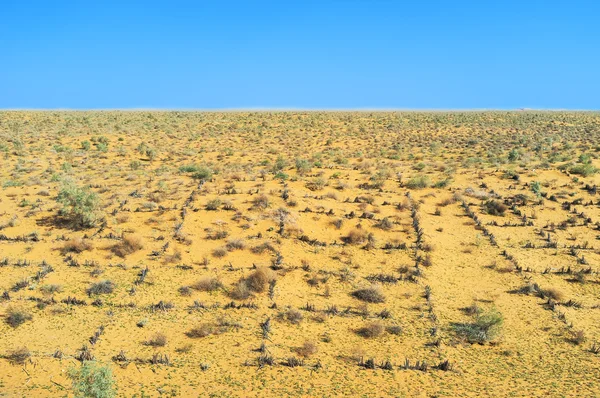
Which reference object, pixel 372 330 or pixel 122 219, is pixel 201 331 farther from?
pixel 122 219

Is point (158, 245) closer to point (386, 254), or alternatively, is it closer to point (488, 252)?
point (386, 254)

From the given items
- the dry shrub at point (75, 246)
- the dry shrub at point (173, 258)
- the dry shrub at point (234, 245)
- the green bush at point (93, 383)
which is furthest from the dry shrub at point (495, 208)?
the green bush at point (93, 383)

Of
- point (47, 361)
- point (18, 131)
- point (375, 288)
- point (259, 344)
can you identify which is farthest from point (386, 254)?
point (18, 131)

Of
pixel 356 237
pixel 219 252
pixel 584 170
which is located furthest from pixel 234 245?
pixel 584 170

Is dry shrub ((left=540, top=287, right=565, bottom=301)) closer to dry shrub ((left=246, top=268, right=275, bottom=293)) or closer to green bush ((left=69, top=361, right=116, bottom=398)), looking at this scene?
dry shrub ((left=246, top=268, right=275, bottom=293))

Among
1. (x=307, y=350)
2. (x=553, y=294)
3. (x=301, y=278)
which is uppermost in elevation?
(x=301, y=278)

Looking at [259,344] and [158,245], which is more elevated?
[158,245]

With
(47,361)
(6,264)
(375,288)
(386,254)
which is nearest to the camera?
(47,361)
